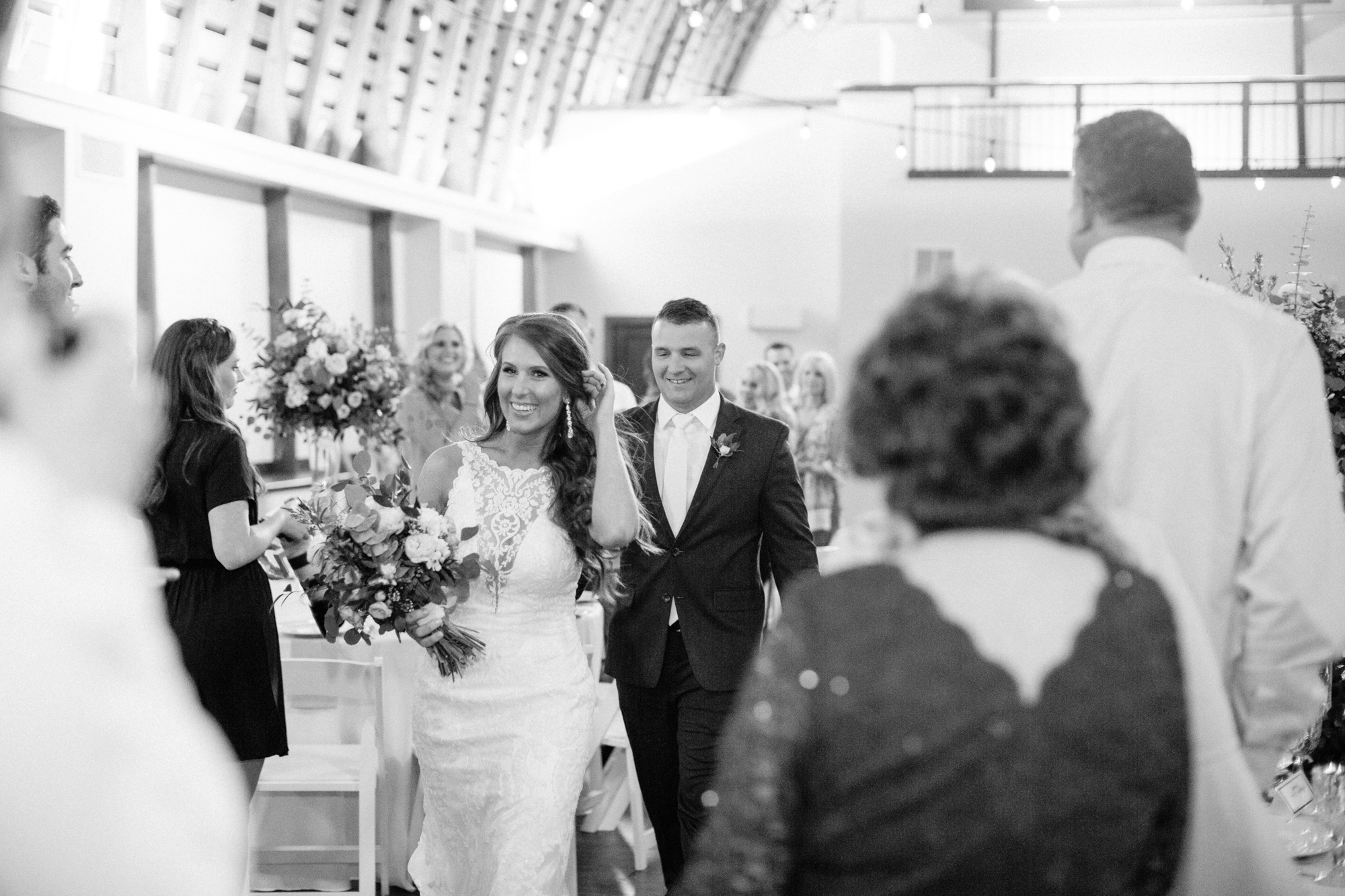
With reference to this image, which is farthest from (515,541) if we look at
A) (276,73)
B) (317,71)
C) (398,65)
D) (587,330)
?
(398,65)

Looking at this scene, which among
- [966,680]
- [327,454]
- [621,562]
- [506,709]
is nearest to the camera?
[966,680]

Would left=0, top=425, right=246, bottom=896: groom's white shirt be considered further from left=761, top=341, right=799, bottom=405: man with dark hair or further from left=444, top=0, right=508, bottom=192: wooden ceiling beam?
left=444, top=0, right=508, bottom=192: wooden ceiling beam

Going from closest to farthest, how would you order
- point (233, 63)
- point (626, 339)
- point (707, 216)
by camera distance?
point (233, 63) < point (707, 216) < point (626, 339)

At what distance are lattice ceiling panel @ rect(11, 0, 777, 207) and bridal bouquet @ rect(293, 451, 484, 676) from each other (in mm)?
4863

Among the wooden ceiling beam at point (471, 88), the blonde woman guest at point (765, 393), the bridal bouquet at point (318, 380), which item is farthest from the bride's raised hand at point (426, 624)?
the wooden ceiling beam at point (471, 88)

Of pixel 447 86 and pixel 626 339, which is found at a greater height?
pixel 447 86

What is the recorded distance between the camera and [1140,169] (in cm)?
215

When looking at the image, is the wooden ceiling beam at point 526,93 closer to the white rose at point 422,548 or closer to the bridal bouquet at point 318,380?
the bridal bouquet at point 318,380

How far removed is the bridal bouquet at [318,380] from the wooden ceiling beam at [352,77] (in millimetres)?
4947

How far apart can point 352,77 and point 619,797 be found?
7202mm

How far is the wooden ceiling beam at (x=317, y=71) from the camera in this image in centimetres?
1012

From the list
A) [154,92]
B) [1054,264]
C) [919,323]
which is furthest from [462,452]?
[1054,264]

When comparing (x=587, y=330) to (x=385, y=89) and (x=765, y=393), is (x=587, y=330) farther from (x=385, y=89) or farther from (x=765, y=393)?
(x=385, y=89)

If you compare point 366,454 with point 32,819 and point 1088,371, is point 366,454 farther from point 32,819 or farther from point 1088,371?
point 32,819
